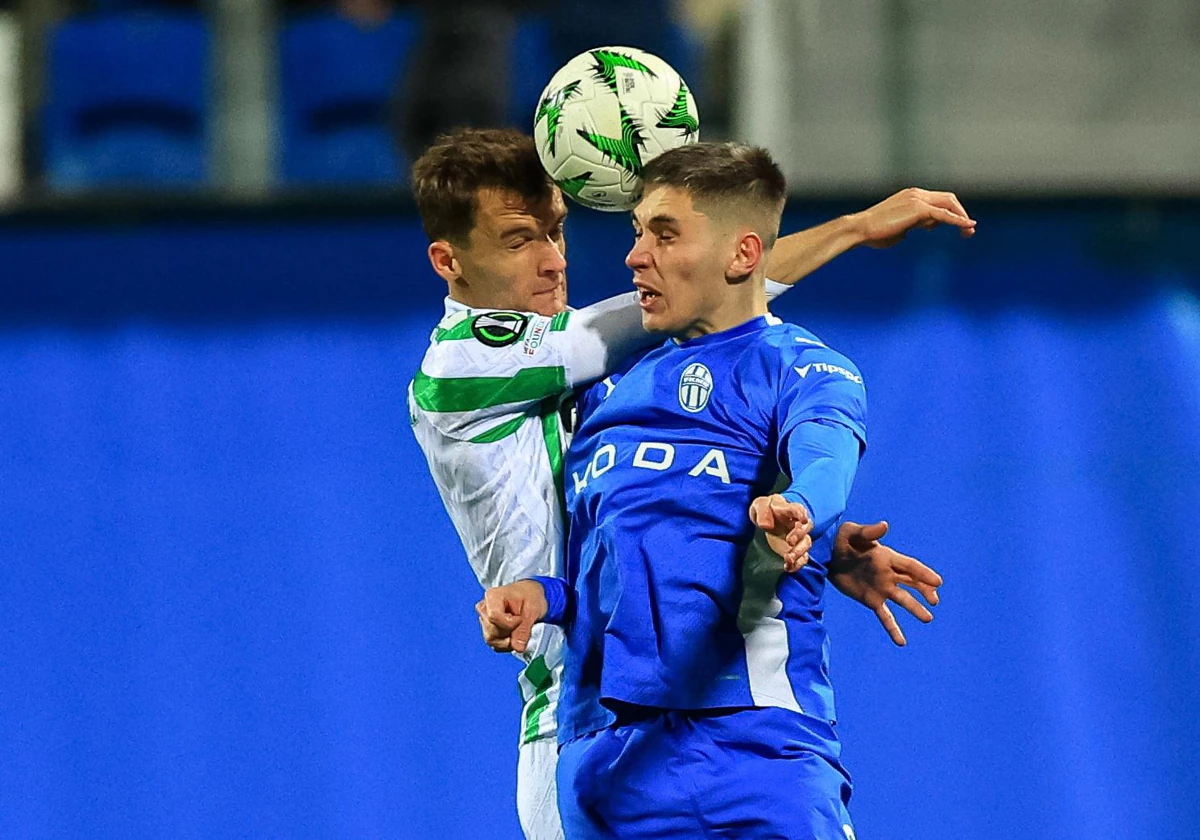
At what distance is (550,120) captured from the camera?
2934 mm

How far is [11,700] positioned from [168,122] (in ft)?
5.52

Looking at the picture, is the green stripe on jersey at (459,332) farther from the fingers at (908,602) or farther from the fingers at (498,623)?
the fingers at (908,602)

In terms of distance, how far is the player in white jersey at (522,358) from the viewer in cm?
289

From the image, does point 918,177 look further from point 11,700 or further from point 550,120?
point 11,700

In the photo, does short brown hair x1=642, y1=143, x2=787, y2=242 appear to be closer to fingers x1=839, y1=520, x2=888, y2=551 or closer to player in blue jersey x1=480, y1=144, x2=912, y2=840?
player in blue jersey x1=480, y1=144, x2=912, y2=840

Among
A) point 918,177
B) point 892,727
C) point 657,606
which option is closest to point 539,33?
point 918,177

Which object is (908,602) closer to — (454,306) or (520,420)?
(520,420)

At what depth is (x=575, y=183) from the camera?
2.92 meters

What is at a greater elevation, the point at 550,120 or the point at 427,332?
the point at 550,120

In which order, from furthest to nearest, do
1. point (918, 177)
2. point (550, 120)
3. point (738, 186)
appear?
point (918, 177) → point (550, 120) → point (738, 186)

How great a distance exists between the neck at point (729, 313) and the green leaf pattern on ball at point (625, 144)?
324mm

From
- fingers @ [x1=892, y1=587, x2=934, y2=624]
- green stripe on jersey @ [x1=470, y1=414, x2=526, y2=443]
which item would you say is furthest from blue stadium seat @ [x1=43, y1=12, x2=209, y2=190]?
fingers @ [x1=892, y1=587, x2=934, y2=624]

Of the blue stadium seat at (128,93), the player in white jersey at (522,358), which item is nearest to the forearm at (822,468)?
the player in white jersey at (522,358)

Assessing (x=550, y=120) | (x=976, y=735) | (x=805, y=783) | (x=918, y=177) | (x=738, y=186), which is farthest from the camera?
(x=918, y=177)
